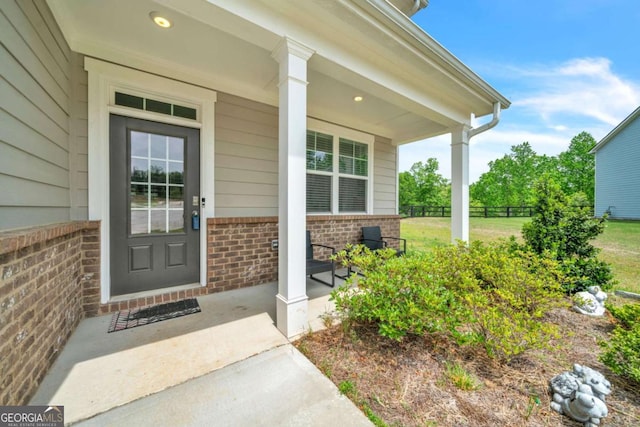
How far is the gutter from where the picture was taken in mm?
3806

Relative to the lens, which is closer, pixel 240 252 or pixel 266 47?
pixel 266 47

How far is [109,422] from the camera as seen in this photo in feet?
4.29

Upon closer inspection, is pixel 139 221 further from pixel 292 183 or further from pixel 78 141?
pixel 292 183

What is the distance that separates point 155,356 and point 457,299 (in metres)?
2.66

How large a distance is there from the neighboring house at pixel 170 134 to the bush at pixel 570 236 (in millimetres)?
1011

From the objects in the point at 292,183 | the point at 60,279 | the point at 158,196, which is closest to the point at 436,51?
the point at 292,183

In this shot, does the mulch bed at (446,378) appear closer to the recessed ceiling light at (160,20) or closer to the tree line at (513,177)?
the recessed ceiling light at (160,20)

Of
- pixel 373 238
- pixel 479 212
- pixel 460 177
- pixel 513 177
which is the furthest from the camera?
pixel 513 177

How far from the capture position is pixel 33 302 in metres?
1.50

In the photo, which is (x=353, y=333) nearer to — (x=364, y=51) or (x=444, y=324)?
(x=444, y=324)

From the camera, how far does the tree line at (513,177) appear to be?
23047 millimetres

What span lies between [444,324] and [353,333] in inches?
30.3

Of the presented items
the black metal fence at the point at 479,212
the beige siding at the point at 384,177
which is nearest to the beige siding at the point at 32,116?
the beige siding at the point at 384,177

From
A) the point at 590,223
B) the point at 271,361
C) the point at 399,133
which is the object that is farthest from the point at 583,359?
the point at 399,133
